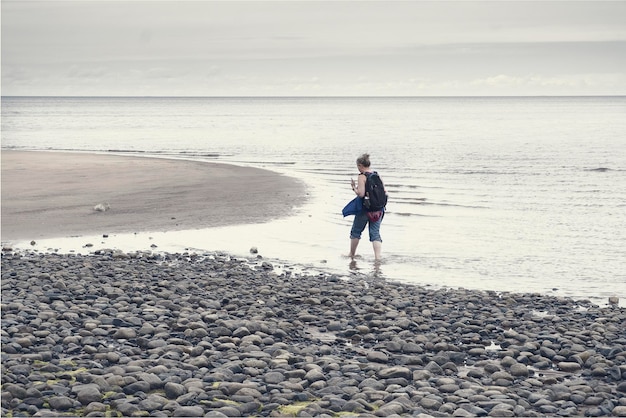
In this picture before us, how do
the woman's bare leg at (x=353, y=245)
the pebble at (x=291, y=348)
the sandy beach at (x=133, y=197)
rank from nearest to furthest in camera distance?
the pebble at (x=291, y=348) → the woman's bare leg at (x=353, y=245) → the sandy beach at (x=133, y=197)

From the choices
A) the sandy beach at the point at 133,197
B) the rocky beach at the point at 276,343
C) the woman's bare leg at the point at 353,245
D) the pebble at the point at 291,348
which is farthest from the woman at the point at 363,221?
the sandy beach at the point at 133,197

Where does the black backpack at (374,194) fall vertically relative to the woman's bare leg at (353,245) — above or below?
above

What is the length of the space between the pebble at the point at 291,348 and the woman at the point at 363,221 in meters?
2.54

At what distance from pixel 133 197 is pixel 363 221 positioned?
1164cm

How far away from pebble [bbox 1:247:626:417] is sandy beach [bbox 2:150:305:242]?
271 inches

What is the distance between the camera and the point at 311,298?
42.7ft

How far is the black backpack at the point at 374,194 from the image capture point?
17609mm

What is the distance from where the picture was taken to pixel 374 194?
1770 cm

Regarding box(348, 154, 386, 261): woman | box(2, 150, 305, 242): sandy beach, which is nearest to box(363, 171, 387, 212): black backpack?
box(348, 154, 386, 261): woman

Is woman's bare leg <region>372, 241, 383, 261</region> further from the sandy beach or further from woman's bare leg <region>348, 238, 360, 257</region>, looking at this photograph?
the sandy beach

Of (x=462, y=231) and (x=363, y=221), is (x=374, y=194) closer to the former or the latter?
(x=363, y=221)

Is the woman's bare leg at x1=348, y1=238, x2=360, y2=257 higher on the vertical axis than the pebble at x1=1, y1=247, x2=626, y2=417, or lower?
higher

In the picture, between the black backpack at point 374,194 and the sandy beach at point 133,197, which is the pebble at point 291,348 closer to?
the black backpack at point 374,194

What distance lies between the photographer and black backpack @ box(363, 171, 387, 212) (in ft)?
57.8
